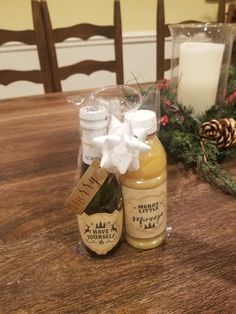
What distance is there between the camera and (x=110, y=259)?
18.4 inches

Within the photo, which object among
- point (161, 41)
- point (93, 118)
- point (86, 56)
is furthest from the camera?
point (86, 56)

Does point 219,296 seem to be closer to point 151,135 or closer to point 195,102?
point 151,135

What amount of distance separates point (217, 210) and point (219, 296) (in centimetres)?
19

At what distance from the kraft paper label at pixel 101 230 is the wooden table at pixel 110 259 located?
2 centimetres

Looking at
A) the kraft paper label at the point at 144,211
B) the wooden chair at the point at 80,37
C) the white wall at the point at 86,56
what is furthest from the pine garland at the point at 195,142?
the white wall at the point at 86,56

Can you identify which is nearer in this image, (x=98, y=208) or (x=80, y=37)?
(x=98, y=208)

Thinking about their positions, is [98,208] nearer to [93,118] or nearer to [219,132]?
[93,118]

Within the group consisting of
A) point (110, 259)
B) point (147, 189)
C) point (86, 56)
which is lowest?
point (86, 56)

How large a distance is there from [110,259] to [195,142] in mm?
335

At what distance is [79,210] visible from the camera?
1.44ft

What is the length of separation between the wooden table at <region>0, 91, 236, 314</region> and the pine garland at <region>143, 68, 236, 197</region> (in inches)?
1.1

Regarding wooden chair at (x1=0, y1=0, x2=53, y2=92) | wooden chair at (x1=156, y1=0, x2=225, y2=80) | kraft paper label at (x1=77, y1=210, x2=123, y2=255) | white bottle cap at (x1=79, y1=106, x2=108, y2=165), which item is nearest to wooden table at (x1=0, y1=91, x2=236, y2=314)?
kraft paper label at (x1=77, y1=210, x2=123, y2=255)

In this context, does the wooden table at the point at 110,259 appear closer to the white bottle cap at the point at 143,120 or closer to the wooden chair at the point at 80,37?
the white bottle cap at the point at 143,120

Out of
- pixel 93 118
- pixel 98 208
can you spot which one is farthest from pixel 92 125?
pixel 98 208
